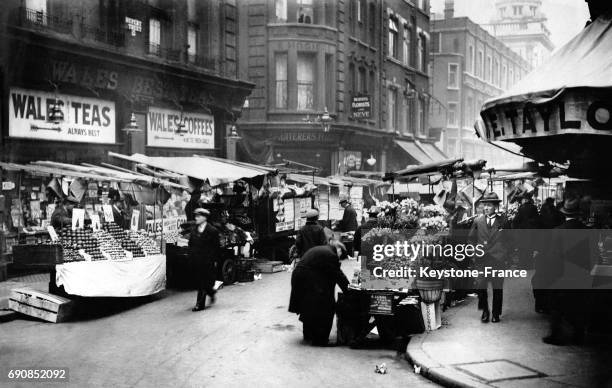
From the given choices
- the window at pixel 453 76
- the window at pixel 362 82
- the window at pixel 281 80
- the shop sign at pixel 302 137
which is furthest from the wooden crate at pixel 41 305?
the window at pixel 453 76

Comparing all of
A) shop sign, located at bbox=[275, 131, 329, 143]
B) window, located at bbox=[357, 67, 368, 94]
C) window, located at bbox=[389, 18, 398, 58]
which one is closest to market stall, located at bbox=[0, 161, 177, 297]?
shop sign, located at bbox=[275, 131, 329, 143]

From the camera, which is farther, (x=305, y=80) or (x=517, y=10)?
(x=305, y=80)

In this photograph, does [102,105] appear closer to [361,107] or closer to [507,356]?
[507,356]

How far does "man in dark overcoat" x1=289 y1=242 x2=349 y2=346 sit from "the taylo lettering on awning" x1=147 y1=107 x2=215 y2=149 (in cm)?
1272

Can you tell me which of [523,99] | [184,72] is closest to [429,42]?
[184,72]

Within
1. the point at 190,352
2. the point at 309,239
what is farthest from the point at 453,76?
the point at 190,352

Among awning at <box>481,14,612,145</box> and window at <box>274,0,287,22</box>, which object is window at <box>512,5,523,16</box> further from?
window at <box>274,0,287,22</box>

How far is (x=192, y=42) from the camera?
22.8 m

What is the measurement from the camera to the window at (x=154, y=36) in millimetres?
20595

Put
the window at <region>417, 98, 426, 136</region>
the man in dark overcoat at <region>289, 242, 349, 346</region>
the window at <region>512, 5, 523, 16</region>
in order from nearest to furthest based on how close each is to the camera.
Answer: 1. the man in dark overcoat at <region>289, 242, 349, 346</region>
2. the window at <region>512, 5, 523, 16</region>
3. the window at <region>417, 98, 426, 136</region>

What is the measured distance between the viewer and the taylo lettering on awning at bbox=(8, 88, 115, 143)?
15.9 m

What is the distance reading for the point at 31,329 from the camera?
10.1 meters

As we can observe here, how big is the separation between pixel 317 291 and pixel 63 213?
7742mm

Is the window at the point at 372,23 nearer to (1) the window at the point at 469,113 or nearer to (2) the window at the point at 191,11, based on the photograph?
(1) the window at the point at 469,113
